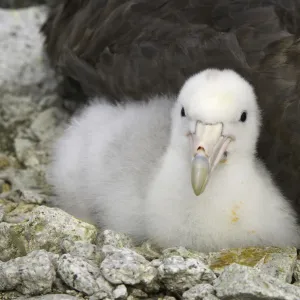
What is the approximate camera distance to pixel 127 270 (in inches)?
112

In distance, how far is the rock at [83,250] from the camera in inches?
119

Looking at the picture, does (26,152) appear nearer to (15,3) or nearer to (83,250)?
(83,250)

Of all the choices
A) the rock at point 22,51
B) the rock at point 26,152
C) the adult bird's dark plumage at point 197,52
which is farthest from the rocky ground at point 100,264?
the rock at point 22,51

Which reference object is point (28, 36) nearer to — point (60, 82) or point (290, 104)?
point (60, 82)

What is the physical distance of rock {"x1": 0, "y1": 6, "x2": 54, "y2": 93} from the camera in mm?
4738

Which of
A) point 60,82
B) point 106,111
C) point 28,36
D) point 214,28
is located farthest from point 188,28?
point 28,36

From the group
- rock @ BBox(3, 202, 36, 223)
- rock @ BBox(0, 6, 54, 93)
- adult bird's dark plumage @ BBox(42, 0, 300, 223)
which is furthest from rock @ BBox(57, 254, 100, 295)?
rock @ BBox(0, 6, 54, 93)

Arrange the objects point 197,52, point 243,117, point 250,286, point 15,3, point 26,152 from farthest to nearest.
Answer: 1. point 15,3
2. point 26,152
3. point 197,52
4. point 243,117
5. point 250,286

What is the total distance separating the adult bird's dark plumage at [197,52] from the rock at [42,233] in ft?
2.41

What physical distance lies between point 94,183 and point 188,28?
0.83 metres

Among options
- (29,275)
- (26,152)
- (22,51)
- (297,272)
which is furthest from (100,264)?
(22,51)

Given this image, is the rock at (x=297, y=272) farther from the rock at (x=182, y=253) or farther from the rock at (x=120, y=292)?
the rock at (x=120, y=292)

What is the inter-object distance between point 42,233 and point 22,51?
1.97m

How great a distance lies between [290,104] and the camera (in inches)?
130
